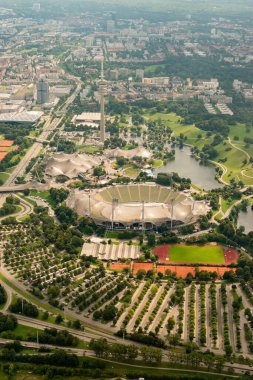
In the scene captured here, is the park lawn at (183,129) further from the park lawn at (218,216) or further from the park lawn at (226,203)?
the park lawn at (218,216)

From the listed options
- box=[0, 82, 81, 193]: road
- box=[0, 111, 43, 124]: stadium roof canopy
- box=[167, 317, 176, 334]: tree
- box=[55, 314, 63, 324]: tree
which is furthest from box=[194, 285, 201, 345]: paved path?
box=[0, 111, 43, 124]: stadium roof canopy

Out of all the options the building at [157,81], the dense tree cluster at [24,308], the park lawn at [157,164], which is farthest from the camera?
the building at [157,81]

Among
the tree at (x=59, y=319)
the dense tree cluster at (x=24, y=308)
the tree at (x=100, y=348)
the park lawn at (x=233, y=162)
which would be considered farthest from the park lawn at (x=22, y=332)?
the park lawn at (x=233, y=162)

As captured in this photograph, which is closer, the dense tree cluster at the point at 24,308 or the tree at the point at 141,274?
the dense tree cluster at the point at 24,308

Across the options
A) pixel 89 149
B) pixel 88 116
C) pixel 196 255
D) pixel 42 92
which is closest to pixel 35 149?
pixel 89 149

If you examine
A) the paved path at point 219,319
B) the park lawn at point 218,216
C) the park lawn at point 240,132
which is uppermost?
the park lawn at point 240,132

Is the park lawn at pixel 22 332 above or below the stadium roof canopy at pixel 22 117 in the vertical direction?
below

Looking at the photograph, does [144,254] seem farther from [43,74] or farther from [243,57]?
[243,57]
